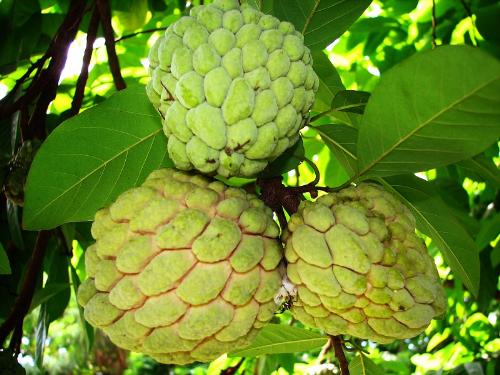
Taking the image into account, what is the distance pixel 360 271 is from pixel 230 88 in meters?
0.44

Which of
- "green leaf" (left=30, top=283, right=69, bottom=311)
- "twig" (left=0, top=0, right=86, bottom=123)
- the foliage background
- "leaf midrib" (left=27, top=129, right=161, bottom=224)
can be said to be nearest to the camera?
"leaf midrib" (left=27, top=129, right=161, bottom=224)

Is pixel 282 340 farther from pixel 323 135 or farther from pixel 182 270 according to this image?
pixel 182 270

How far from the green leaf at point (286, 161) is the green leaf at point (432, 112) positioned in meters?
0.23

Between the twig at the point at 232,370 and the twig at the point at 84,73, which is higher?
the twig at the point at 84,73

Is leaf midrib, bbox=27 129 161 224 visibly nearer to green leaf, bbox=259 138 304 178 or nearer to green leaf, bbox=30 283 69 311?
green leaf, bbox=259 138 304 178

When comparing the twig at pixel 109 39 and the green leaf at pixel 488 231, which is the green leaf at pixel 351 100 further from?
the green leaf at pixel 488 231

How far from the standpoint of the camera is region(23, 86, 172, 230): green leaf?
1.45m

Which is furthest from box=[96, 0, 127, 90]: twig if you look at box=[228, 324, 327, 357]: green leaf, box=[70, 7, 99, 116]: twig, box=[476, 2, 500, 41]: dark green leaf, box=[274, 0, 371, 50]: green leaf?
box=[476, 2, 500, 41]: dark green leaf

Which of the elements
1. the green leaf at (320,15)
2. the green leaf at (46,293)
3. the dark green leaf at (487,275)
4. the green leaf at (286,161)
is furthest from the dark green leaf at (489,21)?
the green leaf at (46,293)

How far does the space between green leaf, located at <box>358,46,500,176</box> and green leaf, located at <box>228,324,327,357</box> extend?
82 cm

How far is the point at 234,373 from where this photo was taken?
136 inches

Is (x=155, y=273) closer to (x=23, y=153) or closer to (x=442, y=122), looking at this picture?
(x=442, y=122)

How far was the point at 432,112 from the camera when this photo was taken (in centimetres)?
116

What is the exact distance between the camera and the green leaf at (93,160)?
1.45 m
